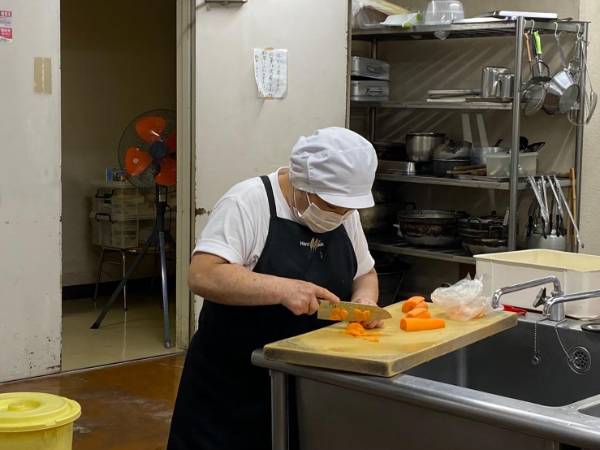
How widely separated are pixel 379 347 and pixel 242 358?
53 cm

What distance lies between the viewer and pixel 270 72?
193 inches

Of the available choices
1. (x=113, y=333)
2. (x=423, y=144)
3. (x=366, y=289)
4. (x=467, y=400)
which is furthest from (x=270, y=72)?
(x=467, y=400)

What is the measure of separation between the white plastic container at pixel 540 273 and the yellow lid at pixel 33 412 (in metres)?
1.36

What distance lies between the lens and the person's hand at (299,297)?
85.0 inches

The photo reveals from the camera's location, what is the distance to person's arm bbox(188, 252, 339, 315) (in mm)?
2170

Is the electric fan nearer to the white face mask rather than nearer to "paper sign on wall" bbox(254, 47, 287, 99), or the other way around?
"paper sign on wall" bbox(254, 47, 287, 99)

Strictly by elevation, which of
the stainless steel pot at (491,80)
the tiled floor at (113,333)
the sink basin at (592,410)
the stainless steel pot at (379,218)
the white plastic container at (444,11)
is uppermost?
the white plastic container at (444,11)

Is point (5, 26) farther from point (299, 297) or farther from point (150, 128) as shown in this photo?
point (299, 297)

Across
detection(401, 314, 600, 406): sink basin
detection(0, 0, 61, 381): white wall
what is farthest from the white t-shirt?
detection(0, 0, 61, 381): white wall

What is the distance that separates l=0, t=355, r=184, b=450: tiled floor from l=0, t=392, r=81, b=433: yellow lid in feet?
4.14

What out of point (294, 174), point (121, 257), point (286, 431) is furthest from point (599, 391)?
point (121, 257)

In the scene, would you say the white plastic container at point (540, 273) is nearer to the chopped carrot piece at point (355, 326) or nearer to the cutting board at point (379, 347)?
the cutting board at point (379, 347)

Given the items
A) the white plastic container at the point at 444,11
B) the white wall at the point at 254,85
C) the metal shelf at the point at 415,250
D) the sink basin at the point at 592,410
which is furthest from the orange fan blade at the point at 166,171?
the sink basin at the point at 592,410

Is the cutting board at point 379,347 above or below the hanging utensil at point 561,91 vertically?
below
